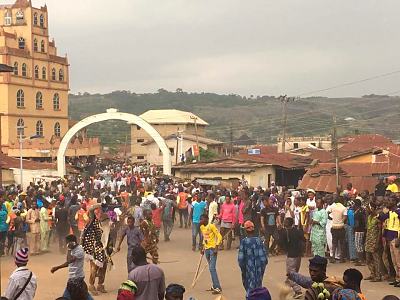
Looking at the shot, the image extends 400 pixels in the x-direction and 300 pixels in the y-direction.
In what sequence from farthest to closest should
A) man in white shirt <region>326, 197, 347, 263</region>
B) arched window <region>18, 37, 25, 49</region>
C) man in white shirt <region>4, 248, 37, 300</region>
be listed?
1. arched window <region>18, 37, 25, 49</region>
2. man in white shirt <region>326, 197, 347, 263</region>
3. man in white shirt <region>4, 248, 37, 300</region>

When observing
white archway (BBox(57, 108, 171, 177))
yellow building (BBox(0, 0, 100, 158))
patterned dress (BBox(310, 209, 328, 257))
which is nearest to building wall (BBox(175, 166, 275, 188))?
white archway (BBox(57, 108, 171, 177))

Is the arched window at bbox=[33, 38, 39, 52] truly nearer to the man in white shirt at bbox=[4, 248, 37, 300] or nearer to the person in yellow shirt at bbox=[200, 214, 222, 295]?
the person in yellow shirt at bbox=[200, 214, 222, 295]

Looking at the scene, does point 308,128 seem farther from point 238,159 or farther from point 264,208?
point 264,208

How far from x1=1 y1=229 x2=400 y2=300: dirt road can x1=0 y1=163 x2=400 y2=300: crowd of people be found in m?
0.35

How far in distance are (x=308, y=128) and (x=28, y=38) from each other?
96.6 m

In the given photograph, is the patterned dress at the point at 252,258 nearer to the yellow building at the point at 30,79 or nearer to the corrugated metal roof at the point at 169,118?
the yellow building at the point at 30,79

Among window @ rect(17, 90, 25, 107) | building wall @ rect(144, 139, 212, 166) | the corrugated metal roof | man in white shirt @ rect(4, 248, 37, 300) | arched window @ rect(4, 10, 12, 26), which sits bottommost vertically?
man in white shirt @ rect(4, 248, 37, 300)

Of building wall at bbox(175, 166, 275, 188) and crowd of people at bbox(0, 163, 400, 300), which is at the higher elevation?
building wall at bbox(175, 166, 275, 188)

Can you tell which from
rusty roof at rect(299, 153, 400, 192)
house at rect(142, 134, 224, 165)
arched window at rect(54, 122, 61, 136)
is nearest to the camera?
rusty roof at rect(299, 153, 400, 192)

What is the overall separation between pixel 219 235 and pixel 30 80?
5407 cm

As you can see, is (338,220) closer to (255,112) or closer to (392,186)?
(392,186)

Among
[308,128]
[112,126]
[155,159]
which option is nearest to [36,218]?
[155,159]

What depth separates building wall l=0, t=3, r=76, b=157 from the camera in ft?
200

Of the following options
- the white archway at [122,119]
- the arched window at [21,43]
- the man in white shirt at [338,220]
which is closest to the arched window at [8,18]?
the arched window at [21,43]
